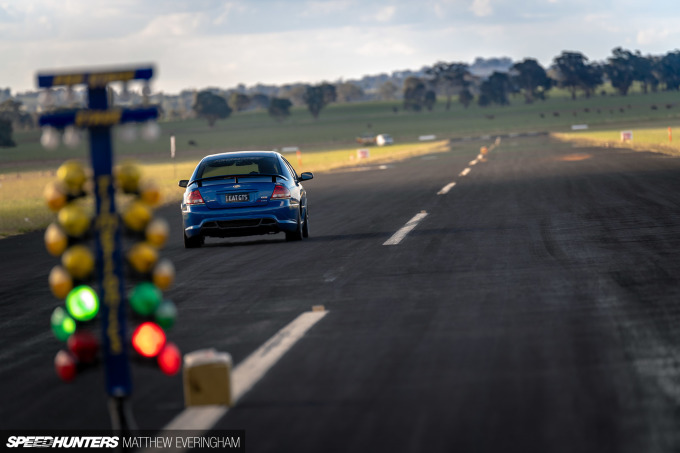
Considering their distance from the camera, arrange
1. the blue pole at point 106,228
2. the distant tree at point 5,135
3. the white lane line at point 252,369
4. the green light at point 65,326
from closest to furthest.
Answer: the blue pole at point 106,228
the green light at point 65,326
the white lane line at point 252,369
the distant tree at point 5,135

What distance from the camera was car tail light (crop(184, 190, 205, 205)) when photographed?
1703 centimetres

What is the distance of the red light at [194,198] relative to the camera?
55.9ft

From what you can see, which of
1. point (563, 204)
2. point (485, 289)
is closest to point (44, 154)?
point (563, 204)

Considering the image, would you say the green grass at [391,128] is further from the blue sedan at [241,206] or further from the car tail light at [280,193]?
the car tail light at [280,193]

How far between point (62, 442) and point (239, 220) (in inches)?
439

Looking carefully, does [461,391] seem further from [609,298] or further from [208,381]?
[609,298]

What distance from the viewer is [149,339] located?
513 centimetres

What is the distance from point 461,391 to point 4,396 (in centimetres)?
294

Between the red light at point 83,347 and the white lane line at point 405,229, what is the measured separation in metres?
11.0

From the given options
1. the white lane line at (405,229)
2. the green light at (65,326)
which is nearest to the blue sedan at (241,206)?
the white lane line at (405,229)

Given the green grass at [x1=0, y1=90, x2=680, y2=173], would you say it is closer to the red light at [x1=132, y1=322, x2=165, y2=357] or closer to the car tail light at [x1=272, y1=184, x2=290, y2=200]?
the car tail light at [x1=272, y1=184, x2=290, y2=200]

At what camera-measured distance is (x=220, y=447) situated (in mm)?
5379

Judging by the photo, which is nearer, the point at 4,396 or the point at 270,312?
the point at 4,396

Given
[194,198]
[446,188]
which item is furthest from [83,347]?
[446,188]
